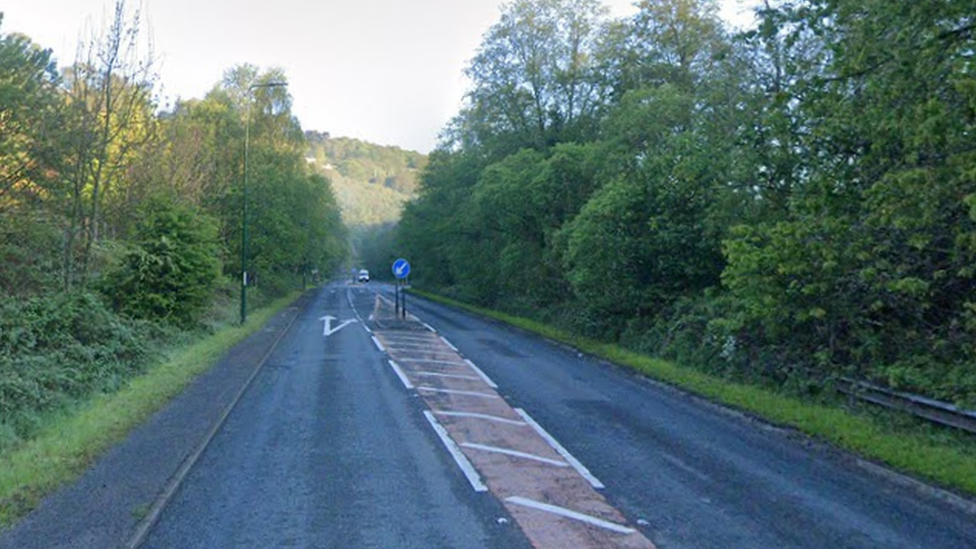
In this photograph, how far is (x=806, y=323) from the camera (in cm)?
1557

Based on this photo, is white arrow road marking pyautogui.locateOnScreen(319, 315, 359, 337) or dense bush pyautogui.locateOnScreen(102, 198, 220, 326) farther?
white arrow road marking pyautogui.locateOnScreen(319, 315, 359, 337)

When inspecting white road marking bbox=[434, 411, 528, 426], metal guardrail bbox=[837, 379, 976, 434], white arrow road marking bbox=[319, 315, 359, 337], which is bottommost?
white arrow road marking bbox=[319, 315, 359, 337]

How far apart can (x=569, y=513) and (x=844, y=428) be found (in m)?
5.64

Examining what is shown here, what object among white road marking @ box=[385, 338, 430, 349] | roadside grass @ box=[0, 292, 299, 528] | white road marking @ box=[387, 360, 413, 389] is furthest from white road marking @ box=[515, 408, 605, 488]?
white road marking @ box=[385, 338, 430, 349]

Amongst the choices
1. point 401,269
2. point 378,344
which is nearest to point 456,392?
point 378,344

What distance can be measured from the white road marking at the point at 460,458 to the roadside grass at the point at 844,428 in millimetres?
4797

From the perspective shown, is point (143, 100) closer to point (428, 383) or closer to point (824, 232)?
point (428, 383)

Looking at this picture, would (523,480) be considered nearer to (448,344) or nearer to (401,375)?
(401,375)

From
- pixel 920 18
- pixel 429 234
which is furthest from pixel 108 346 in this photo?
pixel 429 234

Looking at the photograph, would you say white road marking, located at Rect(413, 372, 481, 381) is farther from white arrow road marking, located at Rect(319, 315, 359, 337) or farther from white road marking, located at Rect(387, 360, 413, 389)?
white arrow road marking, located at Rect(319, 315, 359, 337)

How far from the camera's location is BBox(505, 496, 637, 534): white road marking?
7.20m

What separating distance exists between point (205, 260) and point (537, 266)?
53.7 feet

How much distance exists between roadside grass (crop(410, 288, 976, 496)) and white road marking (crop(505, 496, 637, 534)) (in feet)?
12.4

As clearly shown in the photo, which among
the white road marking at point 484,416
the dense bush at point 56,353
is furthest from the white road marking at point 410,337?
the white road marking at point 484,416
